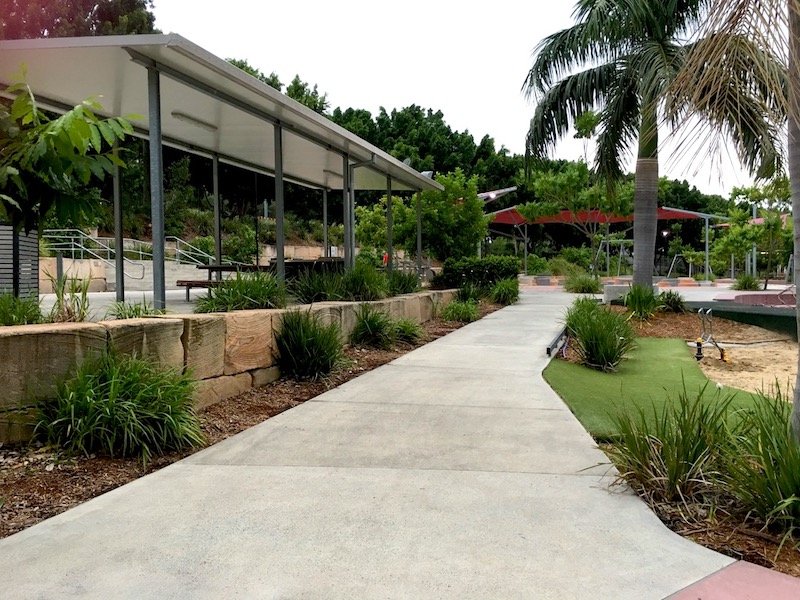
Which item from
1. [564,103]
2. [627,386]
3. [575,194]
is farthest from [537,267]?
[627,386]

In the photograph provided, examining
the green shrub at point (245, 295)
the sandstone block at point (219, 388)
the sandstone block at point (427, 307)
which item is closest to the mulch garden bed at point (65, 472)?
the sandstone block at point (219, 388)

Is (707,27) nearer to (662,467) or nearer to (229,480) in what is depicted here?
(662,467)

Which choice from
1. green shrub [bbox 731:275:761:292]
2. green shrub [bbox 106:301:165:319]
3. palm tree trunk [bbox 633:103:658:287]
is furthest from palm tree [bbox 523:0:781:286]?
green shrub [bbox 731:275:761:292]

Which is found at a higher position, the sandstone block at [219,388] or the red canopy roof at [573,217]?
the red canopy roof at [573,217]

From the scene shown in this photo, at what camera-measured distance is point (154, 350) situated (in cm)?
496

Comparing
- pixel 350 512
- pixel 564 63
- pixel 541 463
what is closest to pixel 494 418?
pixel 541 463

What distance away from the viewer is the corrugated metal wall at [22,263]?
662 centimetres

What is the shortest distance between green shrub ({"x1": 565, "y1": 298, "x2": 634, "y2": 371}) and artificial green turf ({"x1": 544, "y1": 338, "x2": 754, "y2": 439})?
0.18 m

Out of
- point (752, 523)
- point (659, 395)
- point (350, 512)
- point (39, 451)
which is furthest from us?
point (659, 395)

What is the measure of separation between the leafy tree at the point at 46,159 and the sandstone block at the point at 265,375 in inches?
126

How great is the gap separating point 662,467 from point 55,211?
12.1 ft

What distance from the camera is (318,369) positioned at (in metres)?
7.11

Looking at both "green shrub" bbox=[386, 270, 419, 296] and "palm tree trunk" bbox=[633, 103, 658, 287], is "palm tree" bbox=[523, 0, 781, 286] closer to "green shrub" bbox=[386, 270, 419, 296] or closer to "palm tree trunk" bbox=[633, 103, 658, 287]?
"palm tree trunk" bbox=[633, 103, 658, 287]

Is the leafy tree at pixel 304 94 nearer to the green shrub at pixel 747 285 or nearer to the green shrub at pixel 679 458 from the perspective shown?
the green shrub at pixel 747 285
